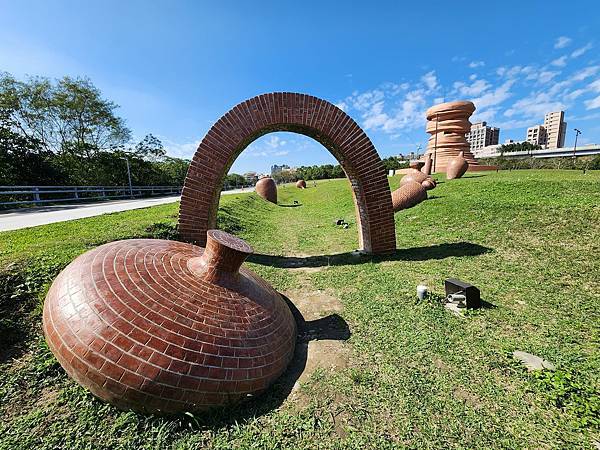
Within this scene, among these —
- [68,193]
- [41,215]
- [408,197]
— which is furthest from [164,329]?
[68,193]

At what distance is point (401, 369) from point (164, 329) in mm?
2296

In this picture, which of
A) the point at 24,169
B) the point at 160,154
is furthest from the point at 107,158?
the point at 160,154

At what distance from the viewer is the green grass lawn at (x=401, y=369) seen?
216 cm

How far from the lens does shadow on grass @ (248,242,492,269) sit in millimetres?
6180

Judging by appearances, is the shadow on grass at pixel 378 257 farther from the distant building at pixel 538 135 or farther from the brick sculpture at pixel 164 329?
the distant building at pixel 538 135

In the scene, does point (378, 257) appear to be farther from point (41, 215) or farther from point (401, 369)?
point (41, 215)

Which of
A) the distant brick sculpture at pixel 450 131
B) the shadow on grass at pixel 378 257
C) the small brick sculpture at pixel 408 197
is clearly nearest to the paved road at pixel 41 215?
the shadow on grass at pixel 378 257

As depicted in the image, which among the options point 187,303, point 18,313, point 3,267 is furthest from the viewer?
point 3,267

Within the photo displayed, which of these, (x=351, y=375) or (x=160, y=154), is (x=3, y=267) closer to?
(x=351, y=375)

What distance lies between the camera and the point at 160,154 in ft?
124

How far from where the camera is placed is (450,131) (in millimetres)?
23953

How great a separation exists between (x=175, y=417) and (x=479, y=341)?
3.20 metres

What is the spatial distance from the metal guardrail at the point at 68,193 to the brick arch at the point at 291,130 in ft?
40.1

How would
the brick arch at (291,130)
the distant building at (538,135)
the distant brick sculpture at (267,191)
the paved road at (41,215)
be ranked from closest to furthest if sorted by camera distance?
the brick arch at (291,130) → the paved road at (41,215) → the distant brick sculpture at (267,191) → the distant building at (538,135)
